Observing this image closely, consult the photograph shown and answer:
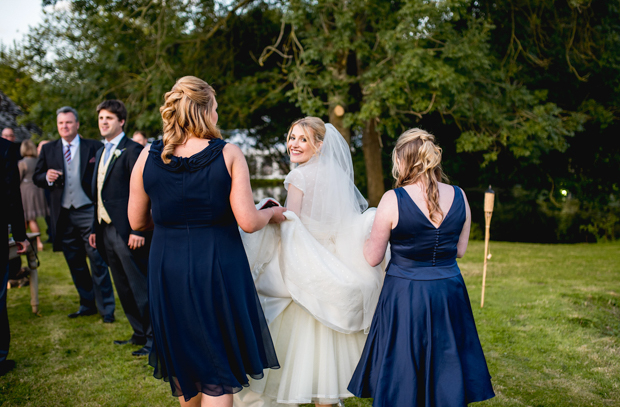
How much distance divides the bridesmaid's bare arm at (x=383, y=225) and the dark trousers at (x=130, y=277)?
7.89 ft

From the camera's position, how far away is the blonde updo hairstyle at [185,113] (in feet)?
7.70

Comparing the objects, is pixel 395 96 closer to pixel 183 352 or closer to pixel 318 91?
pixel 318 91

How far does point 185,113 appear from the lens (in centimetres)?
236

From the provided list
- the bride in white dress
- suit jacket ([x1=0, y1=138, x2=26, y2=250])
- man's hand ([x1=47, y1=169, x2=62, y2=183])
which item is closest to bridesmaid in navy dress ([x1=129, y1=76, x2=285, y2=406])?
the bride in white dress

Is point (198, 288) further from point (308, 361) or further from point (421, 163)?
point (421, 163)

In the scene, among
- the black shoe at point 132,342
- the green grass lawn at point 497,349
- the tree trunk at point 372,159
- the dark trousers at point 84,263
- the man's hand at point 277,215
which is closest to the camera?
the man's hand at point 277,215

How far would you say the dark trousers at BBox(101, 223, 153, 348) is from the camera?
4344mm

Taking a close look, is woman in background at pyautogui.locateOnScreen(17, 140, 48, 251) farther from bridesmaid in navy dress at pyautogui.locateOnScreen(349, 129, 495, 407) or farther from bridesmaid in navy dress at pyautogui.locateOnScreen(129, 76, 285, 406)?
bridesmaid in navy dress at pyautogui.locateOnScreen(349, 129, 495, 407)

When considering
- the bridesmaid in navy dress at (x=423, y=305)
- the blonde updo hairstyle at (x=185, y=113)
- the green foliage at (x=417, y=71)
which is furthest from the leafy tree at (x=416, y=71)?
the blonde updo hairstyle at (x=185, y=113)

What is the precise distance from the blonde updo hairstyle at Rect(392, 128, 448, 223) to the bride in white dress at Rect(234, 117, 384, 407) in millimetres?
521

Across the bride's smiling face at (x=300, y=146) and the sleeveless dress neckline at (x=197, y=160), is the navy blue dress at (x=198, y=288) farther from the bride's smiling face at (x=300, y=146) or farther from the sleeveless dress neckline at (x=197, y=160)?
the bride's smiling face at (x=300, y=146)

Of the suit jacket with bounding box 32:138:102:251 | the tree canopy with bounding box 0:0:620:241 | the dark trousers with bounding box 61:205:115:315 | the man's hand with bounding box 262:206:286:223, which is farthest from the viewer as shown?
the tree canopy with bounding box 0:0:620:241

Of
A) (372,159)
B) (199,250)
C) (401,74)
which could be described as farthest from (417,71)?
(199,250)

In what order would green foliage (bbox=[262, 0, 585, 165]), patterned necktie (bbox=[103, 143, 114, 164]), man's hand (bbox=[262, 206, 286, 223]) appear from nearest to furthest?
man's hand (bbox=[262, 206, 286, 223]), patterned necktie (bbox=[103, 143, 114, 164]), green foliage (bbox=[262, 0, 585, 165])
